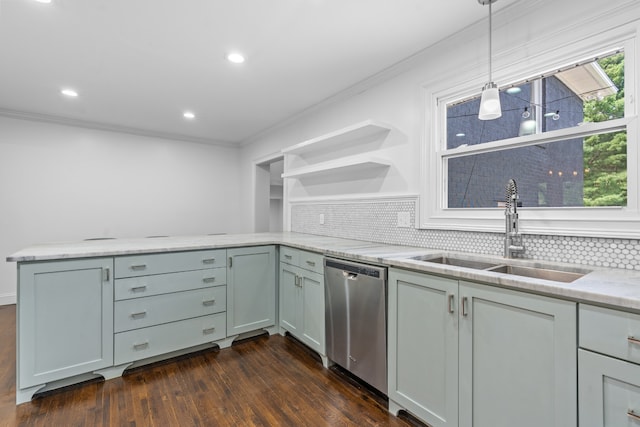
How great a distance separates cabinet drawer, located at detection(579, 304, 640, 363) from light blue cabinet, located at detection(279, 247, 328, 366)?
1599 mm

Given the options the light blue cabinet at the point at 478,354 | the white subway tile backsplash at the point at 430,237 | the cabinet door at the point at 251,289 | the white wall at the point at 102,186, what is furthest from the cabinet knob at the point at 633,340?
the white wall at the point at 102,186

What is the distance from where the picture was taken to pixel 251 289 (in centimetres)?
286

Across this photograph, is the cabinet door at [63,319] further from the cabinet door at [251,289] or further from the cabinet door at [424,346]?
the cabinet door at [424,346]

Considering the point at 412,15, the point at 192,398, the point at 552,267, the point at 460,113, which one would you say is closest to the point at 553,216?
the point at 552,267

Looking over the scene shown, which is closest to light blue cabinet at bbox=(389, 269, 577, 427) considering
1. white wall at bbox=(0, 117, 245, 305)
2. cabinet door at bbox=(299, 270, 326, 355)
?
cabinet door at bbox=(299, 270, 326, 355)

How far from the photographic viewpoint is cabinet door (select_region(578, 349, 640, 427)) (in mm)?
990

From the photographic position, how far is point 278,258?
3.04 m

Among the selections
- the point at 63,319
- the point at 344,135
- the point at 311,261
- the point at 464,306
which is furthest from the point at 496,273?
the point at 63,319

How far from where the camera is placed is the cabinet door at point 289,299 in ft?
8.91

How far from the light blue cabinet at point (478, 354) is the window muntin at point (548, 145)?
878mm

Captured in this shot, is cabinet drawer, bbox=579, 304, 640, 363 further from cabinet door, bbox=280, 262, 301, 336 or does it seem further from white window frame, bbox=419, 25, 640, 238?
cabinet door, bbox=280, 262, 301, 336

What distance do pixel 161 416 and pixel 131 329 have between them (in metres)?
0.76

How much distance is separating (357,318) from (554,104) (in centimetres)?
179

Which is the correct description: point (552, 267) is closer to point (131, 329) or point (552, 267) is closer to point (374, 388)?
point (374, 388)
